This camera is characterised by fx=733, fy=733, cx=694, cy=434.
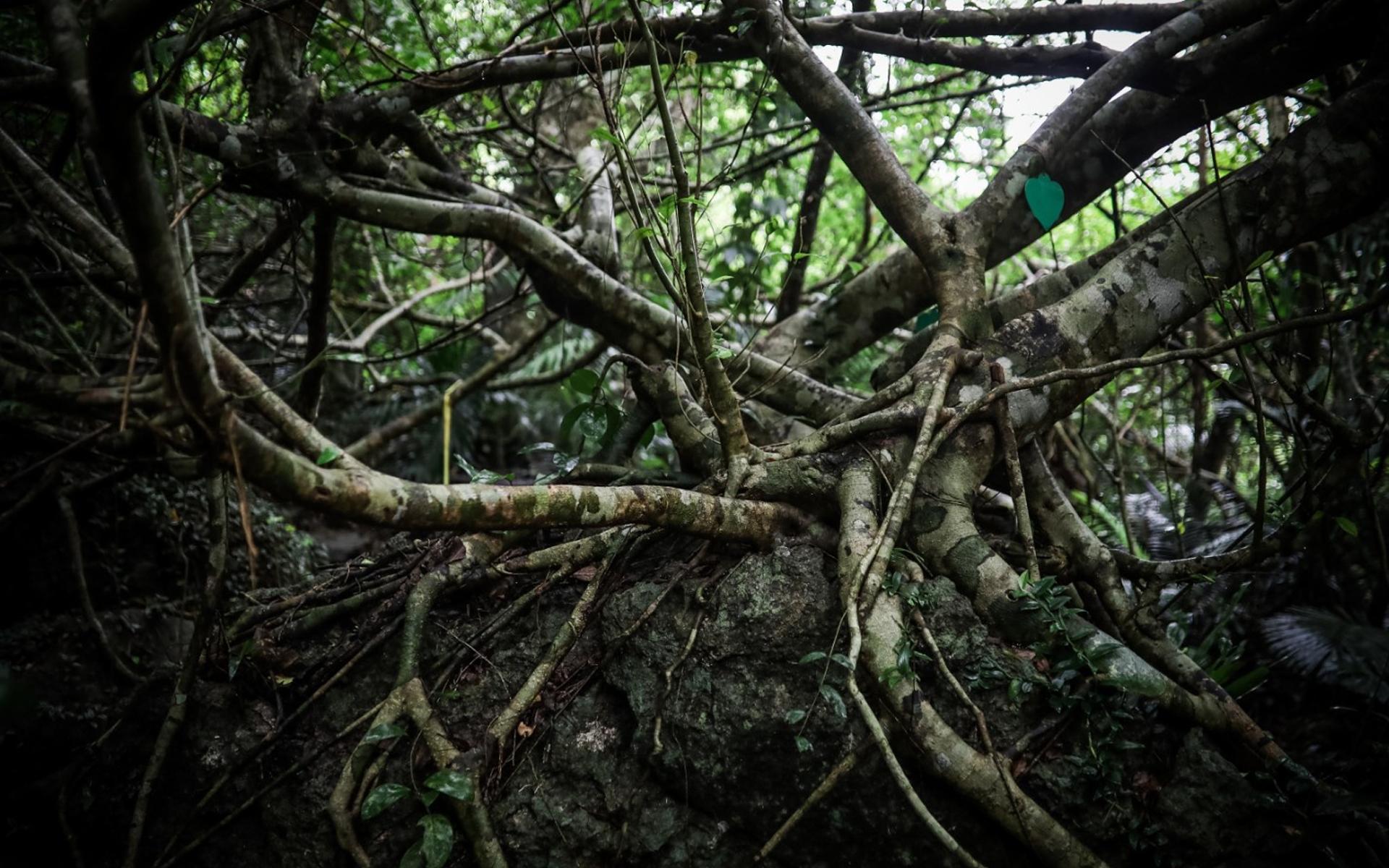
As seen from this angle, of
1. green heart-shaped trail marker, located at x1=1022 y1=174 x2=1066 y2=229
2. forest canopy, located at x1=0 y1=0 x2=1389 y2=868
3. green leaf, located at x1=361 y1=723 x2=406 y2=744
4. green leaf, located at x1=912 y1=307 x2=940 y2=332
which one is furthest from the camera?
green leaf, located at x1=912 y1=307 x2=940 y2=332

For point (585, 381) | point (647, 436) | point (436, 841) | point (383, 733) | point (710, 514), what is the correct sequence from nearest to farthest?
point (436, 841) < point (383, 733) < point (710, 514) < point (585, 381) < point (647, 436)

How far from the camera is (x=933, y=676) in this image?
2.36 meters

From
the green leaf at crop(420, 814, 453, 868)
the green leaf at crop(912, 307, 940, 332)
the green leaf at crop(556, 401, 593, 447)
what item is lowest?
the green leaf at crop(420, 814, 453, 868)

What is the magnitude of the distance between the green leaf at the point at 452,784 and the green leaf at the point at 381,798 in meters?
0.10

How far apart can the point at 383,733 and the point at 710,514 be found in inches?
52.4

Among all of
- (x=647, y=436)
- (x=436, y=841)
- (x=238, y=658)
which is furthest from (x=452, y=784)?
(x=647, y=436)

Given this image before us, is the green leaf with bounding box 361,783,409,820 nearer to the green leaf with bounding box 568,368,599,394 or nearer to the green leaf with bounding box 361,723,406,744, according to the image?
the green leaf with bounding box 361,723,406,744

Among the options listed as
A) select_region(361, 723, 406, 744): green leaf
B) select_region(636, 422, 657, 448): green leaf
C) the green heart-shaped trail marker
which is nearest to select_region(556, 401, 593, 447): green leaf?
select_region(636, 422, 657, 448): green leaf

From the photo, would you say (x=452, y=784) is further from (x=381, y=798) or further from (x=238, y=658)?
(x=238, y=658)

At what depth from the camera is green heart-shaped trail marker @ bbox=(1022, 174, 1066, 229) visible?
303 cm

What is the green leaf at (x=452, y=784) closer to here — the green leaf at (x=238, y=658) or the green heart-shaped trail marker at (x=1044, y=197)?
the green leaf at (x=238, y=658)

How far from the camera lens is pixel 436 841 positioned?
2285 millimetres

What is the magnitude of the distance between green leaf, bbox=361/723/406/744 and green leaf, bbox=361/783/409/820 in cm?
16

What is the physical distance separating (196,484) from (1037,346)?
5.67 metres
